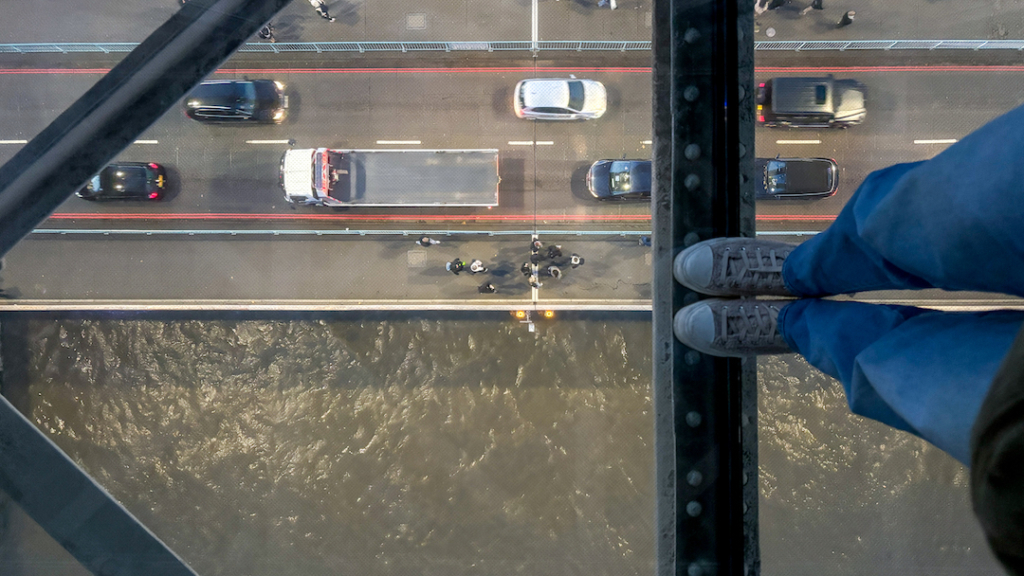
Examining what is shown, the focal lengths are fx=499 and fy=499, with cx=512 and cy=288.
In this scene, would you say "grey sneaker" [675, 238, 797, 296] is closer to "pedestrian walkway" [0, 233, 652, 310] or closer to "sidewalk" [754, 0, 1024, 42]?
"pedestrian walkway" [0, 233, 652, 310]

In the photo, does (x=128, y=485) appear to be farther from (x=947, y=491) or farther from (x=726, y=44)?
(x=947, y=491)

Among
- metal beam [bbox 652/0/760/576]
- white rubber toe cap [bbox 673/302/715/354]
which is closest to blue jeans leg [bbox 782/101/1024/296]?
metal beam [bbox 652/0/760/576]

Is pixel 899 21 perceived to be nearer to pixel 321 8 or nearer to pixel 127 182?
pixel 321 8

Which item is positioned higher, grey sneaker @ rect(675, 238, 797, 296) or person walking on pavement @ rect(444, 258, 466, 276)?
grey sneaker @ rect(675, 238, 797, 296)

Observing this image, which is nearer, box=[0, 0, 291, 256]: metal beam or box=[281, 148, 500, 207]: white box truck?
box=[0, 0, 291, 256]: metal beam

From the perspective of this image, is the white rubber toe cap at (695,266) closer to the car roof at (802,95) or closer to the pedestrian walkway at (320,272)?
the pedestrian walkway at (320,272)

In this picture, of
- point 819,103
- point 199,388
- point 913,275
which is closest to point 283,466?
point 199,388
